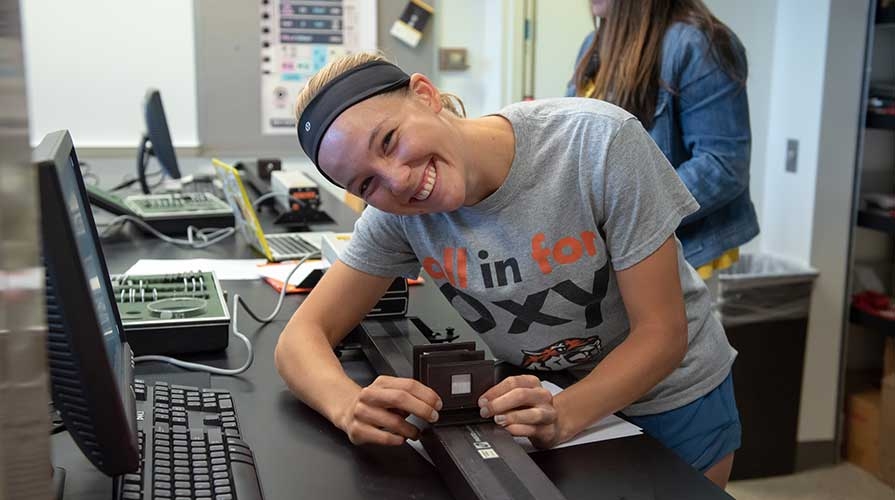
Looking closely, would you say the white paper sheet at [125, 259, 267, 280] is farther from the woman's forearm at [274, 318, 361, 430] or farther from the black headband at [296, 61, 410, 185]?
the black headband at [296, 61, 410, 185]

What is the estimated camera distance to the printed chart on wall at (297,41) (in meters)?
4.14

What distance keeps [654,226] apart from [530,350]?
0.26 metres

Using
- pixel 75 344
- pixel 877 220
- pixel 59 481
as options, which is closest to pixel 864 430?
pixel 877 220

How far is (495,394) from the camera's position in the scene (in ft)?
3.26

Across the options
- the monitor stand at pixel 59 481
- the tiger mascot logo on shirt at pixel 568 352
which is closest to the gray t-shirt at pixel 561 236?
the tiger mascot logo on shirt at pixel 568 352

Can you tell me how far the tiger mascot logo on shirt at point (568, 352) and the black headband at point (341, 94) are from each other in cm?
40

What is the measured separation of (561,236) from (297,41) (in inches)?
129

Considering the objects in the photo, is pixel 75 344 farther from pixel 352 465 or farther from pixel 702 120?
pixel 702 120

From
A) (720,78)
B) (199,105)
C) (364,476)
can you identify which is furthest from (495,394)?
(199,105)

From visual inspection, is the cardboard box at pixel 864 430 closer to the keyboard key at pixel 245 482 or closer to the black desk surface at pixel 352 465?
the black desk surface at pixel 352 465

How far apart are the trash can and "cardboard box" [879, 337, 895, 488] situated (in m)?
0.25

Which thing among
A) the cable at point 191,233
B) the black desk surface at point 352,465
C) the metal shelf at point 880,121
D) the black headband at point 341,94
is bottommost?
the black desk surface at point 352,465

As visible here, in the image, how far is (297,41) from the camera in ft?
13.8

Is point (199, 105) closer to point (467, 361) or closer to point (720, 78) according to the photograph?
point (720, 78)
